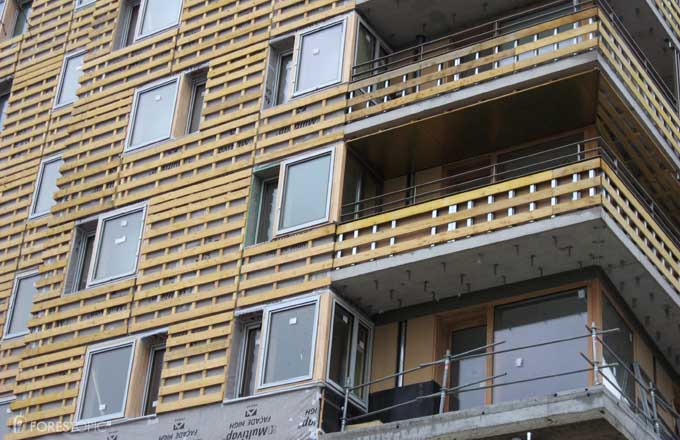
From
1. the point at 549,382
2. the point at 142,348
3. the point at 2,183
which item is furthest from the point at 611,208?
the point at 2,183

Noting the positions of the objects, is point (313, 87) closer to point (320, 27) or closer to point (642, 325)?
point (320, 27)

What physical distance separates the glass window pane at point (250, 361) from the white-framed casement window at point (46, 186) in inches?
351

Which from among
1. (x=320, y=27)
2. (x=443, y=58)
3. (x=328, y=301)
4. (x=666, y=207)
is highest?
(x=320, y=27)

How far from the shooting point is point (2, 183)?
34281mm

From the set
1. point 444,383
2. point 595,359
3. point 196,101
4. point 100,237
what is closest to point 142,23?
point 196,101

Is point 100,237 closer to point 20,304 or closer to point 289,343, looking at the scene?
point 20,304

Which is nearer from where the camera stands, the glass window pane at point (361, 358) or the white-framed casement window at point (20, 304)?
the glass window pane at point (361, 358)

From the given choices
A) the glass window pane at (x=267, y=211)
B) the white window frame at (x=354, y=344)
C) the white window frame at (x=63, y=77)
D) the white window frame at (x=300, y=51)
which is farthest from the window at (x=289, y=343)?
the white window frame at (x=63, y=77)

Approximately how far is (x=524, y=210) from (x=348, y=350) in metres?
4.68

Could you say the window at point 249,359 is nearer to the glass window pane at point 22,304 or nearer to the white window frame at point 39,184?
the glass window pane at point 22,304

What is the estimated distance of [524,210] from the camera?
77.6ft

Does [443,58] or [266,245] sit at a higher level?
[443,58]

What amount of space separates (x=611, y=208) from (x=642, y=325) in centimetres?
370

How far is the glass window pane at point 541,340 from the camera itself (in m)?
23.0
